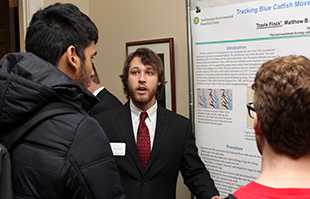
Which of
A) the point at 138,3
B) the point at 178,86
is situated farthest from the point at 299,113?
the point at 138,3

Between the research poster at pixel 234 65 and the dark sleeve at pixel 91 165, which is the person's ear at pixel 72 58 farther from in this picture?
the research poster at pixel 234 65

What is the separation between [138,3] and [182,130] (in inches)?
59.9

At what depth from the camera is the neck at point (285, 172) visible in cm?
81

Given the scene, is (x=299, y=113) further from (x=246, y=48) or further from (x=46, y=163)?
(x=246, y=48)

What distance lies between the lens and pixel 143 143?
2.25m

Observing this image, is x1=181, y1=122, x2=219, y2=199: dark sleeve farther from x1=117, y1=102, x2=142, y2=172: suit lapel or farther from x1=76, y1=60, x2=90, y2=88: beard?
x1=76, y1=60, x2=90, y2=88: beard

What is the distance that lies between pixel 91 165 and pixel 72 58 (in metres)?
0.42

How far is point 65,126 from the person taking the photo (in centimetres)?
106

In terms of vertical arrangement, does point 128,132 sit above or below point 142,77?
below

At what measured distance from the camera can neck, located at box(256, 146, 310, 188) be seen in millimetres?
814

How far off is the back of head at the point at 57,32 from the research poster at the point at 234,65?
115 cm

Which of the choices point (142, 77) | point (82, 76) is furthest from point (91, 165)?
point (142, 77)

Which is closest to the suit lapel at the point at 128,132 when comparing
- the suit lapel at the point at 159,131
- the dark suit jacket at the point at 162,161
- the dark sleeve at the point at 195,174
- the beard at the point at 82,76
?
the dark suit jacket at the point at 162,161

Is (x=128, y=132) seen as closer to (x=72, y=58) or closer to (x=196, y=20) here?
(x=196, y=20)
